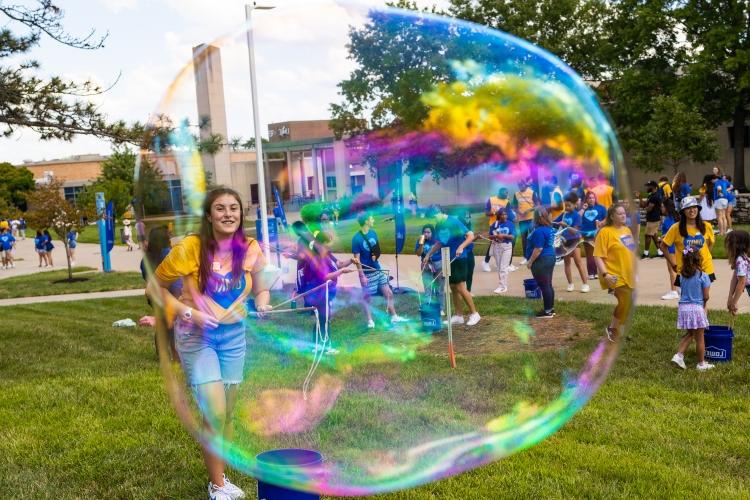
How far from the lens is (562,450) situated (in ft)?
17.3

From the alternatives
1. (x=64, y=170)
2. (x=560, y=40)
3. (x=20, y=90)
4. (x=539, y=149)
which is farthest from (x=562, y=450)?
(x=64, y=170)

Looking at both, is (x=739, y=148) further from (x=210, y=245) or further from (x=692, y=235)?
(x=210, y=245)

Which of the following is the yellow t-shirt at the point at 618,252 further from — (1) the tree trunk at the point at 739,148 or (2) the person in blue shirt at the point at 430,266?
(1) the tree trunk at the point at 739,148

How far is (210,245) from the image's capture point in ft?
12.6

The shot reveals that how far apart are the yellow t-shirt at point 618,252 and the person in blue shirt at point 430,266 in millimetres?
1085

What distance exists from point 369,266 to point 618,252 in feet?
5.75

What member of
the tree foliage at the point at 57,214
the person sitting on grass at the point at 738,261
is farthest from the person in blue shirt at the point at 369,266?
the tree foliage at the point at 57,214

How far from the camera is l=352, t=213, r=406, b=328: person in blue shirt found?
4.21 m

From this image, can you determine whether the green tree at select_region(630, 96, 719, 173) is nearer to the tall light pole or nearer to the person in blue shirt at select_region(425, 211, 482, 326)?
Answer: the person in blue shirt at select_region(425, 211, 482, 326)

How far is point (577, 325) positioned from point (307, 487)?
8.65 feet

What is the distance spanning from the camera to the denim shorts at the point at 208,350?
3.87m

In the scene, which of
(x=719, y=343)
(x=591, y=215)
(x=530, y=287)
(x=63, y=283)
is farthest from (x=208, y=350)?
(x=63, y=283)

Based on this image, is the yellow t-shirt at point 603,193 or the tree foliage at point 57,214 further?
the tree foliage at point 57,214

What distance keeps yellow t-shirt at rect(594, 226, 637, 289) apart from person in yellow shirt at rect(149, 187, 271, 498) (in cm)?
202
